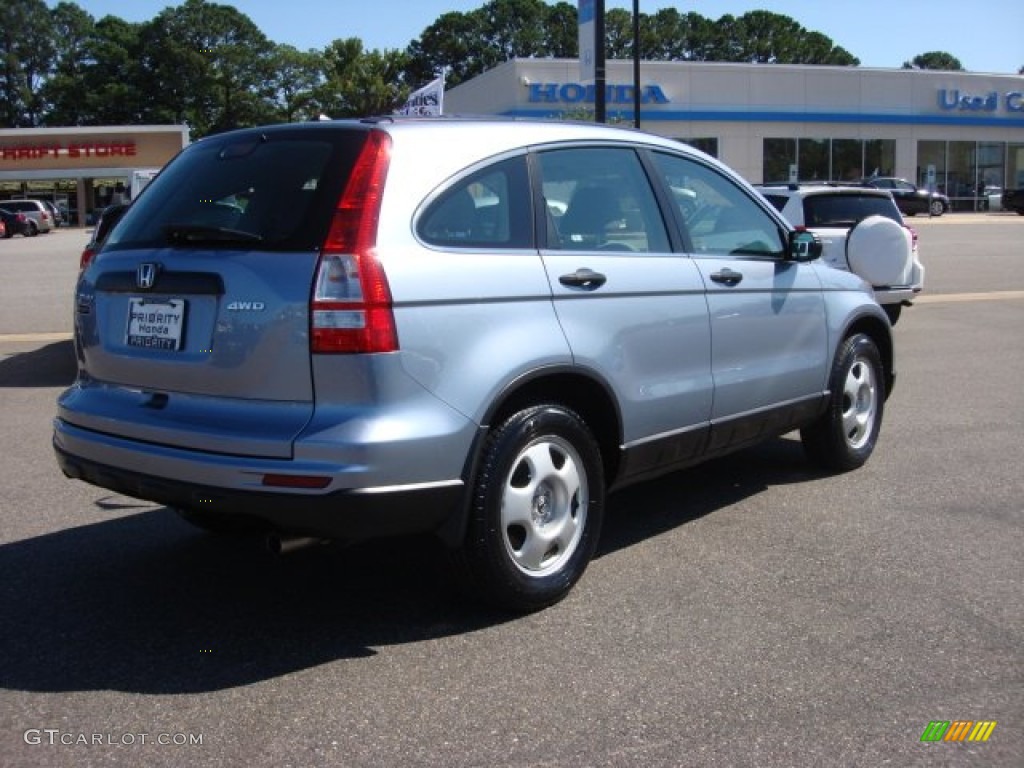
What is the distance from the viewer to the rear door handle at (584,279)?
405 centimetres

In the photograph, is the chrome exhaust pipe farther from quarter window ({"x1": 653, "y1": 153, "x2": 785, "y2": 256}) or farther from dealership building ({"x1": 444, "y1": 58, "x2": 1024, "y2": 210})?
dealership building ({"x1": 444, "y1": 58, "x2": 1024, "y2": 210})

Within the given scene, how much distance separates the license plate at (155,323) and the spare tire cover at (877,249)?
7439mm

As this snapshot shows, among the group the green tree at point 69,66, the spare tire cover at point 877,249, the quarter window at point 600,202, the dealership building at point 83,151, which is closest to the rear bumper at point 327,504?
the quarter window at point 600,202

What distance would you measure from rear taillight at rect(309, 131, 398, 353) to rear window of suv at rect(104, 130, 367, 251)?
0.08 metres

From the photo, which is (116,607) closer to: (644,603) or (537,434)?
(537,434)

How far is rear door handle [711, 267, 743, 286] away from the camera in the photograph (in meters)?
4.86

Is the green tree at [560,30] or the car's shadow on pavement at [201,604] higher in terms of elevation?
the green tree at [560,30]

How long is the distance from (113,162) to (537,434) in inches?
2282

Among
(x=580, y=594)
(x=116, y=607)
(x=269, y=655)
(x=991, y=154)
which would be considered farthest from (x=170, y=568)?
(x=991, y=154)

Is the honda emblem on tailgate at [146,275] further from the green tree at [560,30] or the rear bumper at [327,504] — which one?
the green tree at [560,30]

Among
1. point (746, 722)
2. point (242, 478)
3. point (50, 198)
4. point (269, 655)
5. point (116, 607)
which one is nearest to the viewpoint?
point (746, 722)

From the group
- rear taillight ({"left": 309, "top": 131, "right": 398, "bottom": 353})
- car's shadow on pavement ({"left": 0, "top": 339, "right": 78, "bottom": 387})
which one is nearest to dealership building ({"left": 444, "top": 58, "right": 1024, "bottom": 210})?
car's shadow on pavement ({"left": 0, "top": 339, "right": 78, "bottom": 387})

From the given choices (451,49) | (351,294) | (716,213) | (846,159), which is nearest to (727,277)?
(716,213)

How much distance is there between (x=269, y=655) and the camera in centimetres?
→ 368
